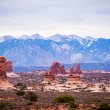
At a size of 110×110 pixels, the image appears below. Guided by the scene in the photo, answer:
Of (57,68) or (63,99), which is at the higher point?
(57,68)

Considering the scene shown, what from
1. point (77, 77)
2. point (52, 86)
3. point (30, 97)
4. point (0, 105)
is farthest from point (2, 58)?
point (0, 105)

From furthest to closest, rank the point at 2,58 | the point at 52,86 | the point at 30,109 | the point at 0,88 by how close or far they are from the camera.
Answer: the point at 52,86 < the point at 2,58 < the point at 0,88 < the point at 30,109

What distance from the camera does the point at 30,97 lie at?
65250 mm

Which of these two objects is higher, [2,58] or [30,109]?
[2,58]

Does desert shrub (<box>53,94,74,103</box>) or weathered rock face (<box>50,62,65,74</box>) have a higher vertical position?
weathered rock face (<box>50,62,65,74</box>)

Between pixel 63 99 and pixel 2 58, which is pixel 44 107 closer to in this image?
pixel 63 99

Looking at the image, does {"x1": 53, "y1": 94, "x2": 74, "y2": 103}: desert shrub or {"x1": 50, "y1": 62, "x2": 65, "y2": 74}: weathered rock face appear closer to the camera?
{"x1": 53, "y1": 94, "x2": 74, "y2": 103}: desert shrub

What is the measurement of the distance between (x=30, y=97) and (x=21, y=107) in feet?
45.5

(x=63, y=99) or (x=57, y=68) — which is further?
(x=57, y=68)

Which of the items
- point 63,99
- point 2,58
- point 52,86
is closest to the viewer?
point 63,99

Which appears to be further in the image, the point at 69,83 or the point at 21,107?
the point at 69,83

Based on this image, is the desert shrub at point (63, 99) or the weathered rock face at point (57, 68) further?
the weathered rock face at point (57, 68)

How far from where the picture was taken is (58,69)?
14675 cm

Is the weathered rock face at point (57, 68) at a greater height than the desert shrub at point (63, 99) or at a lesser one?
greater
